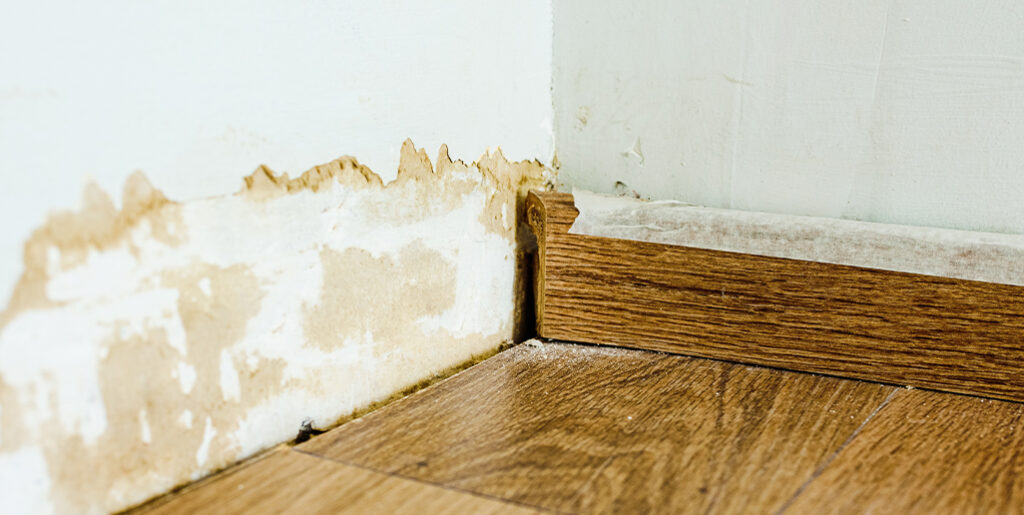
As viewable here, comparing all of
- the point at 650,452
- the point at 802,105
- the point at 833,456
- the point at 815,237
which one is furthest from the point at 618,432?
the point at 802,105

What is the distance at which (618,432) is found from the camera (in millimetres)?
684

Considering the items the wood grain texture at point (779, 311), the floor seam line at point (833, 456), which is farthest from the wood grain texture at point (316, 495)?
the wood grain texture at point (779, 311)

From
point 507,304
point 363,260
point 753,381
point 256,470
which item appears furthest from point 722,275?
point 256,470

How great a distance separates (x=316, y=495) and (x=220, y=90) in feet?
1.10

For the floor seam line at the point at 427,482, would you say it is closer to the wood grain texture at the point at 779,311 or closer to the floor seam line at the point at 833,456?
the floor seam line at the point at 833,456

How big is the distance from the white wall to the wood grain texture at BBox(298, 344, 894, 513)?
259 mm

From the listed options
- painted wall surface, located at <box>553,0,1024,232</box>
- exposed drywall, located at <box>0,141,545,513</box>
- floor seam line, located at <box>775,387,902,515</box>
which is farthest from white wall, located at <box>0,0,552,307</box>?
floor seam line, located at <box>775,387,902,515</box>

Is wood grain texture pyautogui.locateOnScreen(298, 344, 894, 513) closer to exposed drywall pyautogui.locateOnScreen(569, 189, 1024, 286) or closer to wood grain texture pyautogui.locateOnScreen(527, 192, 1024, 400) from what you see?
wood grain texture pyautogui.locateOnScreen(527, 192, 1024, 400)

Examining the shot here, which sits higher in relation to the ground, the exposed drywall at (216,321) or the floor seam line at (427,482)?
the exposed drywall at (216,321)

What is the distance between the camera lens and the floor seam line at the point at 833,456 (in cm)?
56

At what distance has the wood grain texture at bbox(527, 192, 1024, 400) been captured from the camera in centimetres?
75

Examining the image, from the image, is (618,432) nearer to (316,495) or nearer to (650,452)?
(650,452)

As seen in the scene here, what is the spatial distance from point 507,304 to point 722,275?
0.91ft

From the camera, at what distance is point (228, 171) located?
23.9 inches
